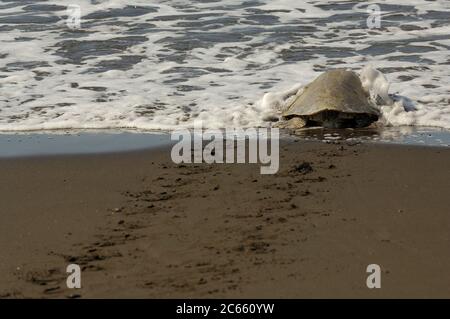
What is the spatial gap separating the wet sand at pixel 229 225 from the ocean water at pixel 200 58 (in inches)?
47.7

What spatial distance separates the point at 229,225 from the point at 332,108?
2530mm

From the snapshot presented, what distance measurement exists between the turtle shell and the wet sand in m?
0.78

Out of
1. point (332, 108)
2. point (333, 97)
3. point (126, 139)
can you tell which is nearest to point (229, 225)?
point (126, 139)

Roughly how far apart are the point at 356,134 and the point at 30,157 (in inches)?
102

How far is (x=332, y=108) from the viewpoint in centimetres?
662

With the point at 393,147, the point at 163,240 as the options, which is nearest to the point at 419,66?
the point at 393,147

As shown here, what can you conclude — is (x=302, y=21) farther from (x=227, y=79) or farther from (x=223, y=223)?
(x=223, y=223)

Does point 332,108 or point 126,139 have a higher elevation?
point 332,108

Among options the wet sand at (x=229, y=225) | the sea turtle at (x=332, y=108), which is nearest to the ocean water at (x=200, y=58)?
the sea turtle at (x=332, y=108)

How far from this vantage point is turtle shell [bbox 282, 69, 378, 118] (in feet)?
21.8

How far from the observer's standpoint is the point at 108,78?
8164 millimetres

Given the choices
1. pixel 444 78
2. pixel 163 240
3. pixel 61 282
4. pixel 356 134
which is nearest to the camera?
pixel 61 282

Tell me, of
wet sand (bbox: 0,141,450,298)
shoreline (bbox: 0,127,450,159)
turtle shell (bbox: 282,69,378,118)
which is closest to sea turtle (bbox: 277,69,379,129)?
turtle shell (bbox: 282,69,378,118)

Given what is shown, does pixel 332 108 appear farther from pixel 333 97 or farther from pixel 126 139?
pixel 126 139
